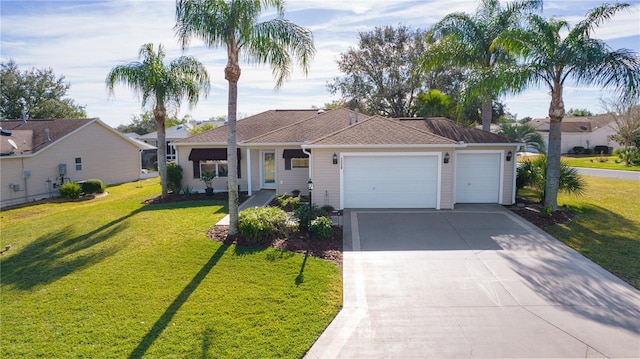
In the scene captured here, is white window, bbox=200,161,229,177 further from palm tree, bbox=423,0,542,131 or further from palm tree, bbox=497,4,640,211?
palm tree, bbox=497,4,640,211

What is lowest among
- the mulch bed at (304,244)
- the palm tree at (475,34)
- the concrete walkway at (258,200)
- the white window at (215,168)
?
the mulch bed at (304,244)

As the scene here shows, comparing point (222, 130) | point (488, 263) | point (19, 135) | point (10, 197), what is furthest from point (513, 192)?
point (19, 135)

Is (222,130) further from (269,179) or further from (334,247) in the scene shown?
(334,247)

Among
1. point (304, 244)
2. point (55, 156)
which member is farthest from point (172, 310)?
point (55, 156)

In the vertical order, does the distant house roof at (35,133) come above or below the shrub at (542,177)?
above

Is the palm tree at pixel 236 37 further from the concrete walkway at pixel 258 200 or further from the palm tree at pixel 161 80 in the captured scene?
the palm tree at pixel 161 80

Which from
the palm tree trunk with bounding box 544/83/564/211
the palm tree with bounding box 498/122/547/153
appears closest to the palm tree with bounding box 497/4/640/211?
the palm tree trunk with bounding box 544/83/564/211

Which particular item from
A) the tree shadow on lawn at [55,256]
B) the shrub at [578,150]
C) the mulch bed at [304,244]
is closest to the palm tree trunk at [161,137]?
the tree shadow on lawn at [55,256]

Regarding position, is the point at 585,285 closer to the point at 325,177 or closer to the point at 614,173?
the point at 325,177
